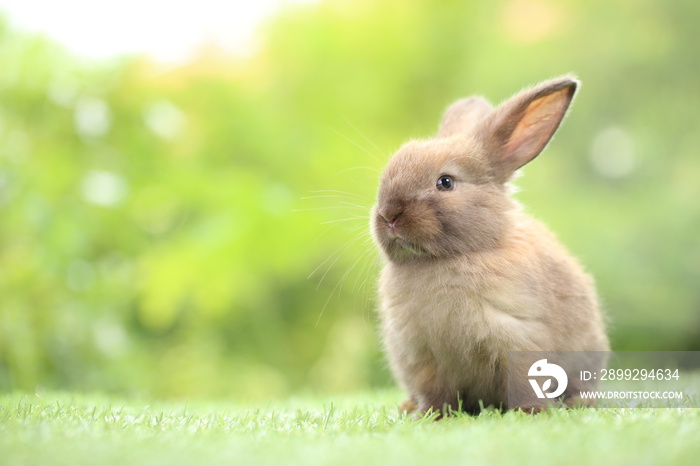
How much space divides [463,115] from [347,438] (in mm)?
1636

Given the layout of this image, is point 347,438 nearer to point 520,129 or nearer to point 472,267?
point 472,267

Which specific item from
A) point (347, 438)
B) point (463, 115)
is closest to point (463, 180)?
point (463, 115)

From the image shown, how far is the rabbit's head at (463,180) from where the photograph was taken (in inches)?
98.0

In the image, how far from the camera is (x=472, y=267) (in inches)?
98.0

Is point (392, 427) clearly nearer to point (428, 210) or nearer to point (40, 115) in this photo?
point (428, 210)

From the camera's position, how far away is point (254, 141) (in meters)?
6.39

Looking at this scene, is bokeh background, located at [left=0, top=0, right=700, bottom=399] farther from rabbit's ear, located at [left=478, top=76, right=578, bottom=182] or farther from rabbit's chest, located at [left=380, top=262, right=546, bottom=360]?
rabbit's chest, located at [left=380, top=262, right=546, bottom=360]

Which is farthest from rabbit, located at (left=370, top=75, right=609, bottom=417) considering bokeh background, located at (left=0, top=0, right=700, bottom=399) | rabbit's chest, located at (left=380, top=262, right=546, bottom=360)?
bokeh background, located at (left=0, top=0, right=700, bottom=399)

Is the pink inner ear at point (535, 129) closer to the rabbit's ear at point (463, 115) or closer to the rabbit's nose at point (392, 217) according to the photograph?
the rabbit's ear at point (463, 115)

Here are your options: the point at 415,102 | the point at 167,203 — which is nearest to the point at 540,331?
the point at 167,203

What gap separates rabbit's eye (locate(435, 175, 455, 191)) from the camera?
101 inches

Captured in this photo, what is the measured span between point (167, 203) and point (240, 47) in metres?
2.07

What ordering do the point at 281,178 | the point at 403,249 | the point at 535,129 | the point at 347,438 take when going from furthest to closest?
the point at 281,178, the point at 535,129, the point at 403,249, the point at 347,438

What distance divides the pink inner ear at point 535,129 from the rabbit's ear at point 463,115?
26cm
